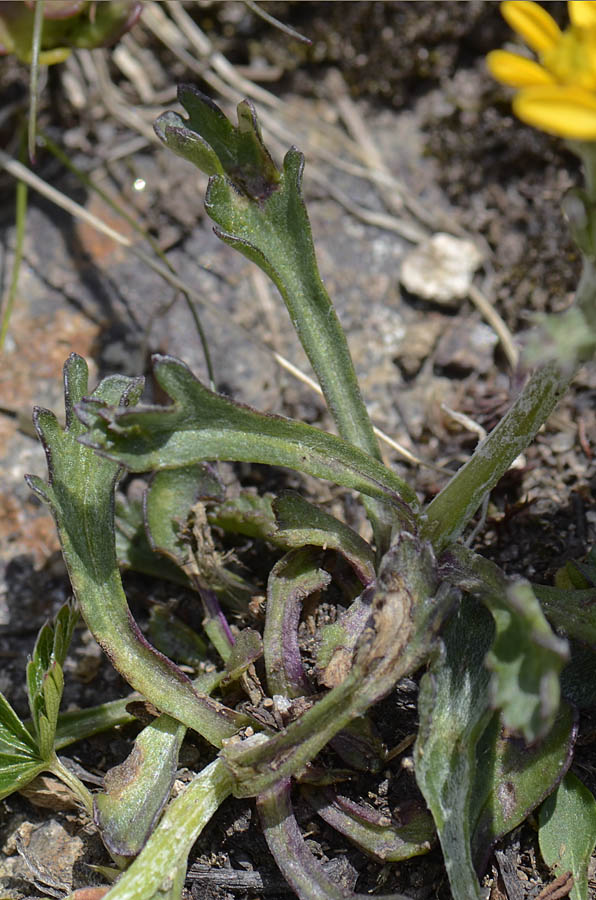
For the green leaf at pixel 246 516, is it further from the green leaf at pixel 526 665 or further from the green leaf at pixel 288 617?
the green leaf at pixel 526 665

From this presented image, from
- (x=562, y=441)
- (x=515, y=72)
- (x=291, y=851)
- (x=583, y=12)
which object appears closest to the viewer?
(x=515, y=72)

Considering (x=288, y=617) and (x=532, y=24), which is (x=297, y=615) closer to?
(x=288, y=617)

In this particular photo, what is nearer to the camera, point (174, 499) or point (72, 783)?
point (72, 783)

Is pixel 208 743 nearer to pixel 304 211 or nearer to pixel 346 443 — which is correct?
pixel 346 443

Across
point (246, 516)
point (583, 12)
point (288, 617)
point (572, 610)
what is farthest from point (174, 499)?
point (583, 12)

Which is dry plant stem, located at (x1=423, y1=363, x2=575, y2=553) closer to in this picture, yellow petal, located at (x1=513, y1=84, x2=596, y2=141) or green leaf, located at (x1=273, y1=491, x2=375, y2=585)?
green leaf, located at (x1=273, y1=491, x2=375, y2=585)

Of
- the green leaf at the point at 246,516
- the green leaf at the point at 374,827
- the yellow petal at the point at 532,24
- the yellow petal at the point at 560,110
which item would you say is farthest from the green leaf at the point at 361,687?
the yellow petal at the point at 532,24

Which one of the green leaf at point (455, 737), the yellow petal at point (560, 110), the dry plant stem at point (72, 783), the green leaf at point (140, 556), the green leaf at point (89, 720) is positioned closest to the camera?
the yellow petal at point (560, 110)

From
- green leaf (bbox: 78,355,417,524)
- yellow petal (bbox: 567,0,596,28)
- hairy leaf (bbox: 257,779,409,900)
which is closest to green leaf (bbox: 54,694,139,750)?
hairy leaf (bbox: 257,779,409,900)
